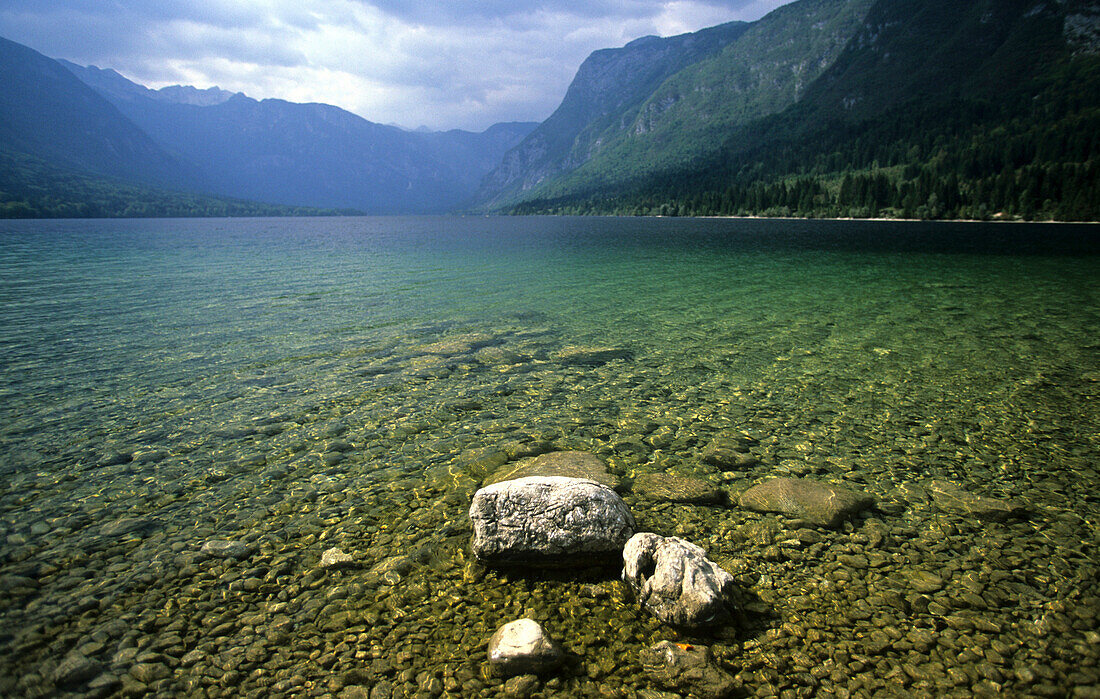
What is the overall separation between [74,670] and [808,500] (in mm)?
11776

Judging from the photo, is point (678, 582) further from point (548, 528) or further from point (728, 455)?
point (728, 455)

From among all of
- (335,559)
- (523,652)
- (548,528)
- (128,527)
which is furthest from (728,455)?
(128,527)

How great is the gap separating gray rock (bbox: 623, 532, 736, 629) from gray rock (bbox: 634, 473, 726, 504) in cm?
265

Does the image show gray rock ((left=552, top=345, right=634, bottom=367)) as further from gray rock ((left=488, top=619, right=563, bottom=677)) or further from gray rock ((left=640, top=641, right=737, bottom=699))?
gray rock ((left=488, top=619, right=563, bottom=677))

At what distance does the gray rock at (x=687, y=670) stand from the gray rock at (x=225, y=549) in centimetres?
684

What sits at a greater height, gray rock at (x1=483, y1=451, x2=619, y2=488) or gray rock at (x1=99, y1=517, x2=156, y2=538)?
gray rock at (x1=483, y1=451, x2=619, y2=488)

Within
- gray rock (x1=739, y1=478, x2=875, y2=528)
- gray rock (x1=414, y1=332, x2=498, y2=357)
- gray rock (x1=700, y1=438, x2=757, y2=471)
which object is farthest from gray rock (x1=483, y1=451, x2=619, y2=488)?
gray rock (x1=414, y1=332, x2=498, y2=357)

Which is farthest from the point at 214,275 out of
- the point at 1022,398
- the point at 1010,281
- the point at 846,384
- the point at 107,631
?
the point at 1010,281

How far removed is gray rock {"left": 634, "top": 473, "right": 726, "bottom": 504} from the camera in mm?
10336

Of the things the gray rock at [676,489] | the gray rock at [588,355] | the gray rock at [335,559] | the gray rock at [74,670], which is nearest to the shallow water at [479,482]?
the gray rock at [74,670]

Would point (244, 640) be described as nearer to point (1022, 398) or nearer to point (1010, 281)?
point (1022, 398)

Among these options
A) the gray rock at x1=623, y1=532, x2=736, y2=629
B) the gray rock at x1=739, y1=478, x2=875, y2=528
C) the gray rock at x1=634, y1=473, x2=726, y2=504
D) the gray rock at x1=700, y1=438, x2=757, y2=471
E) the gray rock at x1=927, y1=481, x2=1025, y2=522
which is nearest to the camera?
the gray rock at x1=623, y1=532, x2=736, y2=629

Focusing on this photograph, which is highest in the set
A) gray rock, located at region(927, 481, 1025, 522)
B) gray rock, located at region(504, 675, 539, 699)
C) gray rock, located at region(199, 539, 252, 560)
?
gray rock, located at region(927, 481, 1025, 522)

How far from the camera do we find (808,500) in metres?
10.1
